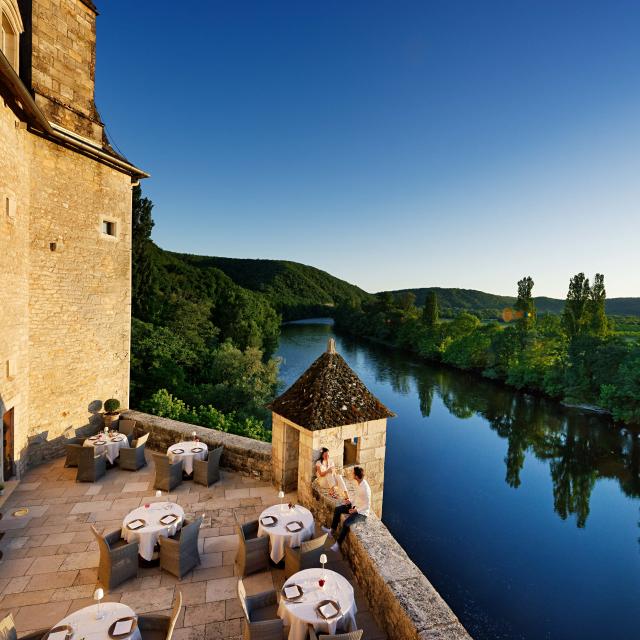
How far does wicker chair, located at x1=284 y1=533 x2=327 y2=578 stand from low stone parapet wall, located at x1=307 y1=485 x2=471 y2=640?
0.48m

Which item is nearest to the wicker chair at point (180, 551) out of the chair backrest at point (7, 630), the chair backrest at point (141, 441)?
the chair backrest at point (7, 630)

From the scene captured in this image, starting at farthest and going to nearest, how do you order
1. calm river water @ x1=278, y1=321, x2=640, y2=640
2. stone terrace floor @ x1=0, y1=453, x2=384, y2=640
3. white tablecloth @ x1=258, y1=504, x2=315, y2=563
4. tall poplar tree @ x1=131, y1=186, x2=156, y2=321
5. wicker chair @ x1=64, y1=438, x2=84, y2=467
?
tall poplar tree @ x1=131, y1=186, x2=156, y2=321 → calm river water @ x1=278, y1=321, x2=640, y2=640 → wicker chair @ x1=64, y1=438, x2=84, y2=467 → white tablecloth @ x1=258, y1=504, x2=315, y2=563 → stone terrace floor @ x1=0, y1=453, x2=384, y2=640

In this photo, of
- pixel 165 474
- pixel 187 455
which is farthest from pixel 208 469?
pixel 165 474

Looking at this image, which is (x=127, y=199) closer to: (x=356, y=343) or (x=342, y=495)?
(x=342, y=495)

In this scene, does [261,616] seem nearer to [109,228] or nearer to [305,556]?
[305,556]

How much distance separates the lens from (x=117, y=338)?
10.2 meters

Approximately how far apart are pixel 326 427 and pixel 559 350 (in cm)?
3233

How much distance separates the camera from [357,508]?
5.39 m

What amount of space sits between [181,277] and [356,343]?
34.4m

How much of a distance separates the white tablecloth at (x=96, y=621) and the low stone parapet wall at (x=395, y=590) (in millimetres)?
2366

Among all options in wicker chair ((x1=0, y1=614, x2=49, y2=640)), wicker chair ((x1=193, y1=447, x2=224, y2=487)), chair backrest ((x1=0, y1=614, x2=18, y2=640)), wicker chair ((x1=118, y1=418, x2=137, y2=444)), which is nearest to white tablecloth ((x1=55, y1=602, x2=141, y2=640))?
wicker chair ((x1=0, y1=614, x2=49, y2=640))

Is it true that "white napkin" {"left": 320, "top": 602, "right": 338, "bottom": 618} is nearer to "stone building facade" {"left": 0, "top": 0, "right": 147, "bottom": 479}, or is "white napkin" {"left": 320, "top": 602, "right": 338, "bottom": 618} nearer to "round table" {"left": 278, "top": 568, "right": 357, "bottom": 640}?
"round table" {"left": 278, "top": 568, "right": 357, "bottom": 640}

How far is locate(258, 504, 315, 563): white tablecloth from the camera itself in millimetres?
5102

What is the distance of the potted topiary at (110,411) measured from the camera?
9703 millimetres
